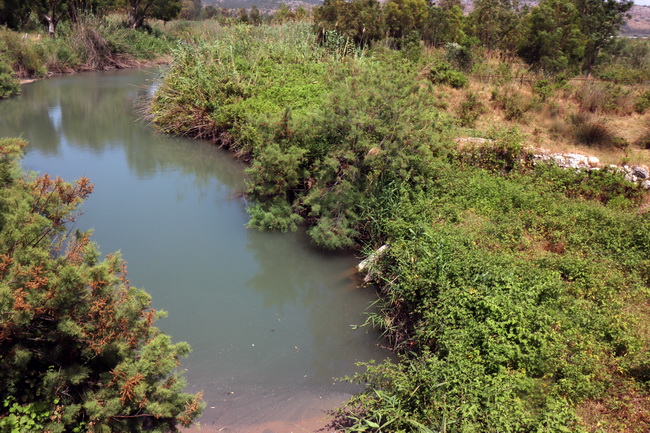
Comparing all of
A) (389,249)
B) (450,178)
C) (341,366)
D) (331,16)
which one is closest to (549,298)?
(389,249)

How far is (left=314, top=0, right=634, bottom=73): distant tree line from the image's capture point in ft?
50.6

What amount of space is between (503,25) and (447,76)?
851cm

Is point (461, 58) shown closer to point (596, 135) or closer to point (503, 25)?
point (503, 25)

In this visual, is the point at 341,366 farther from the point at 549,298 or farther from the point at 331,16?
the point at 331,16

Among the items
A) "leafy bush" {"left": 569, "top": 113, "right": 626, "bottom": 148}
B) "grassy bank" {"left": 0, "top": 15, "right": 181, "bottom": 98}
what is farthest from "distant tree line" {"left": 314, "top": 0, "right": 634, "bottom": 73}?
"grassy bank" {"left": 0, "top": 15, "right": 181, "bottom": 98}

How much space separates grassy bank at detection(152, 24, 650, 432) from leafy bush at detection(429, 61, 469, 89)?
1.35 meters

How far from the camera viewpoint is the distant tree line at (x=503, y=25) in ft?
50.6

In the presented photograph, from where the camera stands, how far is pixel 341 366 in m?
5.52

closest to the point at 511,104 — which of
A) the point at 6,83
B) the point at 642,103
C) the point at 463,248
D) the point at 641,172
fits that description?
the point at 642,103

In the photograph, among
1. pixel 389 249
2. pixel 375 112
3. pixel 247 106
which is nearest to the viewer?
pixel 389 249

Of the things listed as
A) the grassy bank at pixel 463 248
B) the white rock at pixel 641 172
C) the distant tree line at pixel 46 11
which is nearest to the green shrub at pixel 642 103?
the grassy bank at pixel 463 248

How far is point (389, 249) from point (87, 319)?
4.18 metres

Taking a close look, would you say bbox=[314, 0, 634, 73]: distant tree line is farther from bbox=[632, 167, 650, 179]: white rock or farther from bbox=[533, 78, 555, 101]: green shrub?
bbox=[632, 167, 650, 179]: white rock

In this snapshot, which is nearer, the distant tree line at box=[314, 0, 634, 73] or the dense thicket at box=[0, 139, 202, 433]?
the dense thicket at box=[0, 139, 202, 433]
